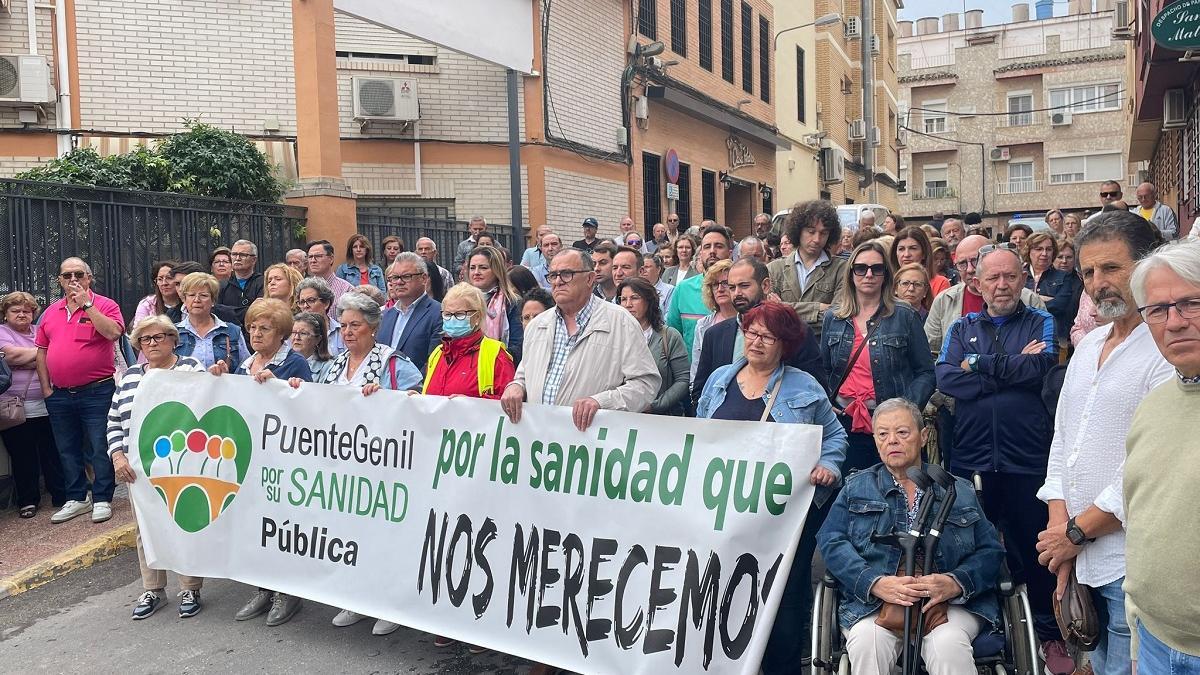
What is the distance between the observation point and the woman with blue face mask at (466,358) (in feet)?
16.8

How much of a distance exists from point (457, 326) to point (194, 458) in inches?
71.1

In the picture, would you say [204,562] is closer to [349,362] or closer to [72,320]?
[349,362]

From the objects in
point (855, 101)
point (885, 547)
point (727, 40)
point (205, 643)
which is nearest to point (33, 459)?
point (205, 643)

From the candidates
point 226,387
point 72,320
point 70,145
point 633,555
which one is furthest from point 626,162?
point 633,555

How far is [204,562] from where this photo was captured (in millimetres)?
5480

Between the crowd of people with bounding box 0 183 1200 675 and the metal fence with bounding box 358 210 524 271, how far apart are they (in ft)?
15.3

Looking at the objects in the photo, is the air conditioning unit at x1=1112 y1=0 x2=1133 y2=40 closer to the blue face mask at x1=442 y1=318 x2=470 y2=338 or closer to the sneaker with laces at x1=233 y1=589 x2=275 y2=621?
the blue face mask at x1=442 y1=318 x2=470 y2=338

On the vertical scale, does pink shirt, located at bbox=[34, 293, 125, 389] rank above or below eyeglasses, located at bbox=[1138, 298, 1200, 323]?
below

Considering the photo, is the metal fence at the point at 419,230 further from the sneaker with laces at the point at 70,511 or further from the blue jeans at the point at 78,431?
the sneaker with laces at the point at 70,511

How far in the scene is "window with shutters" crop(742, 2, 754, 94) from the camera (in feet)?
82.6

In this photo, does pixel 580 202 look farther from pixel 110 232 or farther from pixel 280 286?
pixel 280 286

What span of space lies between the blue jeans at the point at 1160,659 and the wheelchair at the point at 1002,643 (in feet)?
2.84

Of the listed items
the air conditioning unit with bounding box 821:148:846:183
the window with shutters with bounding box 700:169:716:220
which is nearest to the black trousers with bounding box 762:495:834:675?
the window with shutters with bounding box 700:169:716:220

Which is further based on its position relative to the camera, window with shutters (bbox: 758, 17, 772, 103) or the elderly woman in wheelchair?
window with shutters (bbox: 758, 17, 772, 103)
